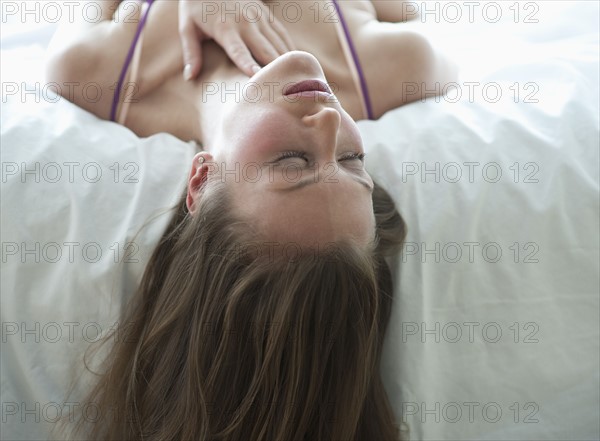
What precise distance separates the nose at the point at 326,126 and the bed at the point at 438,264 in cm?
15

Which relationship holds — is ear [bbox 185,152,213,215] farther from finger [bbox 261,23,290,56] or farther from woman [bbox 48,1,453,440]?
finger [bbox 261,23,290,56]

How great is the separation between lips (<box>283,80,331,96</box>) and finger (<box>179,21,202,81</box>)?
343 millimetres

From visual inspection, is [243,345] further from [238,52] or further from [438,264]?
[238,52]

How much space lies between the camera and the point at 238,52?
118cm

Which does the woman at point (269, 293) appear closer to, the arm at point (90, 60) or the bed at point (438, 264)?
the bed at point (438, 264)

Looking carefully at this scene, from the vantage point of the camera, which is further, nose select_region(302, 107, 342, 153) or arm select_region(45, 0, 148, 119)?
arm select_region(45, 0, 148, 119)

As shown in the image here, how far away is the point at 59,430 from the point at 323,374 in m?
0.38

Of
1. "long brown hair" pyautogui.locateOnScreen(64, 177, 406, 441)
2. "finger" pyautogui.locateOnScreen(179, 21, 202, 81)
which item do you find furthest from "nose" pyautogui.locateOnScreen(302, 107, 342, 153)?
"finger" pyautogui.locateOnScreen(179, 21, 202, 81)

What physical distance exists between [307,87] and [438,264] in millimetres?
330

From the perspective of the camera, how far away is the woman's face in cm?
85

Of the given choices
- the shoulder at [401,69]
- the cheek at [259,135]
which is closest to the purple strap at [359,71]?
the shoulder at [401,69]

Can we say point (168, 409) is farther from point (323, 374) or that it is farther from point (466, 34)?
A: point (466, 34)

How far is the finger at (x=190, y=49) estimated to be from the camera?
1221 millimetres

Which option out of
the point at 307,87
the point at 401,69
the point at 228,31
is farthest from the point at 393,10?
the point at 307,87
